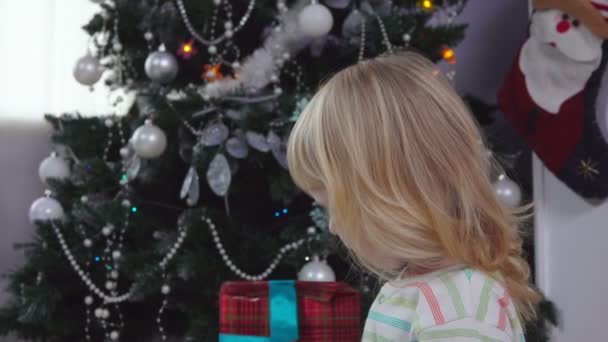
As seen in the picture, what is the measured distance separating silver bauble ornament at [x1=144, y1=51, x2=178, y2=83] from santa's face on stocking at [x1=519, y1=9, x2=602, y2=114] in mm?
711

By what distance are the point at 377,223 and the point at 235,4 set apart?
3.11ft

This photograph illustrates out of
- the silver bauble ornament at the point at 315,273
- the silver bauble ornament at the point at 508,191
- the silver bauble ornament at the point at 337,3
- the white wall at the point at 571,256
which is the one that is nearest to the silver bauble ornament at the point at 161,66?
the silver bauble ornament at the point at 337,3

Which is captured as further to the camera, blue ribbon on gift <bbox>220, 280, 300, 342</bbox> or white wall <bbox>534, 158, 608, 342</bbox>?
white wall <bbox>534, 158, 608, 342</bbox>

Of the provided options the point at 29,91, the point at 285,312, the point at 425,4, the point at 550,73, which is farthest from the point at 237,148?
the point at 29,91

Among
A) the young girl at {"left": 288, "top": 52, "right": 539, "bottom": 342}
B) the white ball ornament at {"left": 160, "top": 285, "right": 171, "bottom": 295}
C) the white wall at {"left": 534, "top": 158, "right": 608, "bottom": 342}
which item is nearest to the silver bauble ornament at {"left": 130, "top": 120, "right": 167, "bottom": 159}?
the white ball ornament at {"left": 160, "top": 285, "right": 171, "bottom": 295}

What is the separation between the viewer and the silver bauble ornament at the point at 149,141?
1.49 m

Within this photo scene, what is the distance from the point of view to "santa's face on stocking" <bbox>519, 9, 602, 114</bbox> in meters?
1.52

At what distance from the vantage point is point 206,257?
4.81 feet

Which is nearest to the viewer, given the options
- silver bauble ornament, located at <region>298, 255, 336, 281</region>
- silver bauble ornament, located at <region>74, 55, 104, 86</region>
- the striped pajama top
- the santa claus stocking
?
the striped pajama top

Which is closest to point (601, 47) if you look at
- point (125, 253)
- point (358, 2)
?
point (358, 2)

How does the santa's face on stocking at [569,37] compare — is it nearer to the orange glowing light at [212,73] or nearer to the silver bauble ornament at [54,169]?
the orange glowing light at [212,73]

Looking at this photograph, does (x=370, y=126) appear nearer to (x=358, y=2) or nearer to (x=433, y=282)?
(x=433, y=282)

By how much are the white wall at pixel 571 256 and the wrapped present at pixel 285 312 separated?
0.59 meters

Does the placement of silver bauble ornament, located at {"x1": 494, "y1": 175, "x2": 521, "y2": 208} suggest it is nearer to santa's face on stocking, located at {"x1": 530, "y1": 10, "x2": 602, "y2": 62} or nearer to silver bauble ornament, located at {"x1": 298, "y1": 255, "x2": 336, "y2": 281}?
santa's face on stocking, located at {"x1": 530, "y1": 10, "x2": 602, "y2": 62}
